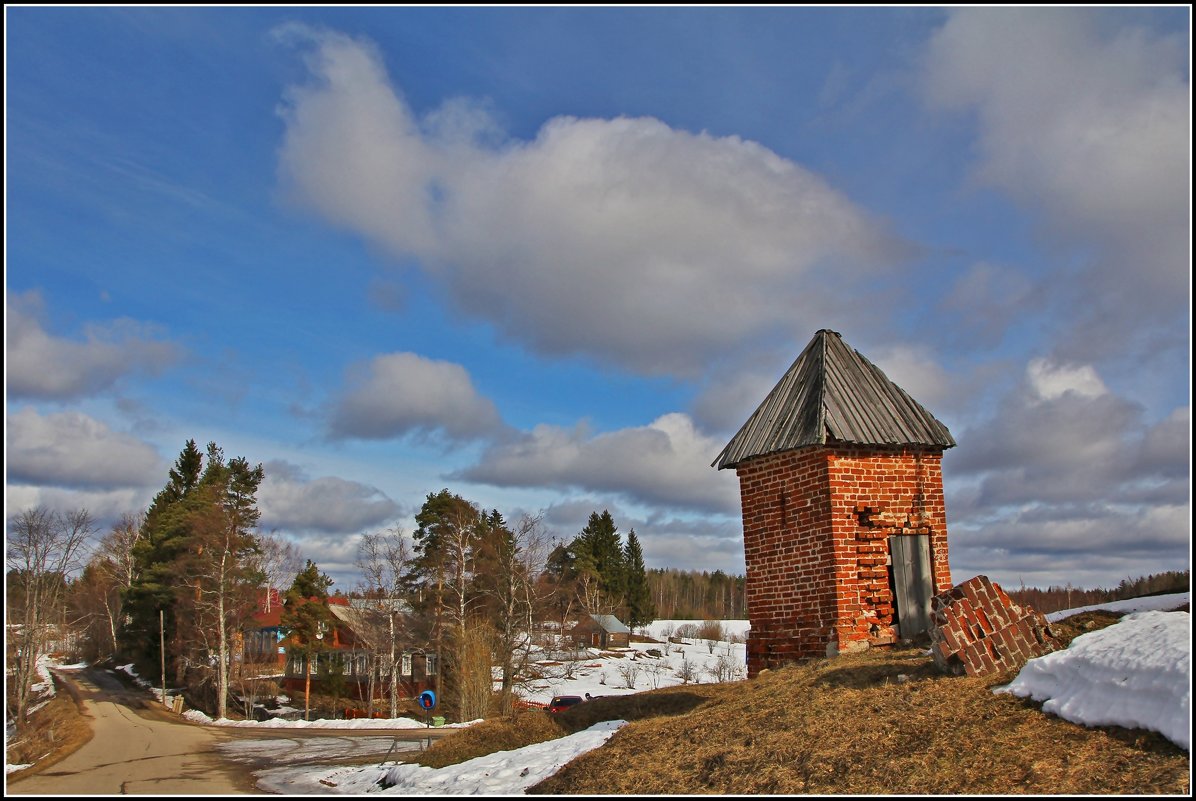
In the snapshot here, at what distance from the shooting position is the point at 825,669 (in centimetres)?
1160

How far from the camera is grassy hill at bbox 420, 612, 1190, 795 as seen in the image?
669 centimetres

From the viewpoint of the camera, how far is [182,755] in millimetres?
25078

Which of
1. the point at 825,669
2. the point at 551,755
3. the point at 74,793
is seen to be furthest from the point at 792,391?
the point at 74,793

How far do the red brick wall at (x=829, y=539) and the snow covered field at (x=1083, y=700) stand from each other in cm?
257

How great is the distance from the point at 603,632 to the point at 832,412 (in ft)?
225

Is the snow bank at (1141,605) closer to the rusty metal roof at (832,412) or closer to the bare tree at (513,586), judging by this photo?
the rusty metal roof at (832,412)

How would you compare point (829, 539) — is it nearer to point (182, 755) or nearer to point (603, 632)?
point (182, 755)

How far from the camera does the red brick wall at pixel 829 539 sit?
44.1 feet

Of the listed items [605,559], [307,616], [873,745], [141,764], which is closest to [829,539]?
[873,745]

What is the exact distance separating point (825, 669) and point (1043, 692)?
3753 mm

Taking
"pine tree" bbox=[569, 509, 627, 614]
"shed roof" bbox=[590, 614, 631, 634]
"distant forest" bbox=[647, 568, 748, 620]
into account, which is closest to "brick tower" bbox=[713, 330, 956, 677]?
"shed roof" bbox=[590, 614, 631, 634]

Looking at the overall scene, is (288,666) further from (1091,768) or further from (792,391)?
(1091,768)

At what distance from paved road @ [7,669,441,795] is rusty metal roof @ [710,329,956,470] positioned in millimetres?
11323

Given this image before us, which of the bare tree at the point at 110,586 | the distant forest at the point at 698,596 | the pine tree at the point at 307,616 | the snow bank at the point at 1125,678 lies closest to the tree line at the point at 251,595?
the pine tree at the point at 307,616
